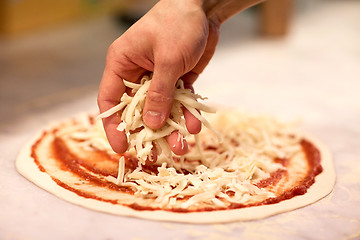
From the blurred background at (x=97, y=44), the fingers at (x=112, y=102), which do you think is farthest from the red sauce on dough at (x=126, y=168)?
the blurred background at (x=97, y=44)

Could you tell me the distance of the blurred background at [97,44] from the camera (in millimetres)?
2912

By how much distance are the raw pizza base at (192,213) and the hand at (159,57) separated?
24 centimetres

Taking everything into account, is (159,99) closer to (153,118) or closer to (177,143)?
(153,118)

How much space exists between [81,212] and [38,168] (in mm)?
370

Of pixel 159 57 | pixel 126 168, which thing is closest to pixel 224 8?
pixel 159 57

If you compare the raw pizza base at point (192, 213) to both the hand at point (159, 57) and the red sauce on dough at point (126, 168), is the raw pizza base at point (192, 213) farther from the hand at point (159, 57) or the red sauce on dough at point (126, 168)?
the hand at point (159, 57)

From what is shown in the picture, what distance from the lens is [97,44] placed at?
13.1ft

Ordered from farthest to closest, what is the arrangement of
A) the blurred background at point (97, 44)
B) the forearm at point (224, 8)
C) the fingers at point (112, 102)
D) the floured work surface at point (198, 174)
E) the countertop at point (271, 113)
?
the blurred background at point (97, 44)
the forearm at point (224, 8)
the fingers at point (112, 102)
the floured work surface at point (198, 174)
the countertop at point (271, 113)

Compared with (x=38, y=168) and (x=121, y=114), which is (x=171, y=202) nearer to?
(x=121, y=114)

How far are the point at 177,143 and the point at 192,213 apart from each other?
0.26 metres

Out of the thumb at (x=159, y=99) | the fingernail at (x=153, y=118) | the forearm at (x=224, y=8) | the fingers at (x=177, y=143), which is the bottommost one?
the fingers at (x=177, y=143)

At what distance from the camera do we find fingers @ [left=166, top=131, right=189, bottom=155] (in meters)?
1.57

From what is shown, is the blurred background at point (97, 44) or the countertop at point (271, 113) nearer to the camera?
the countertop at point (271, 113)

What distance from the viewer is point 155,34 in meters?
1.52
